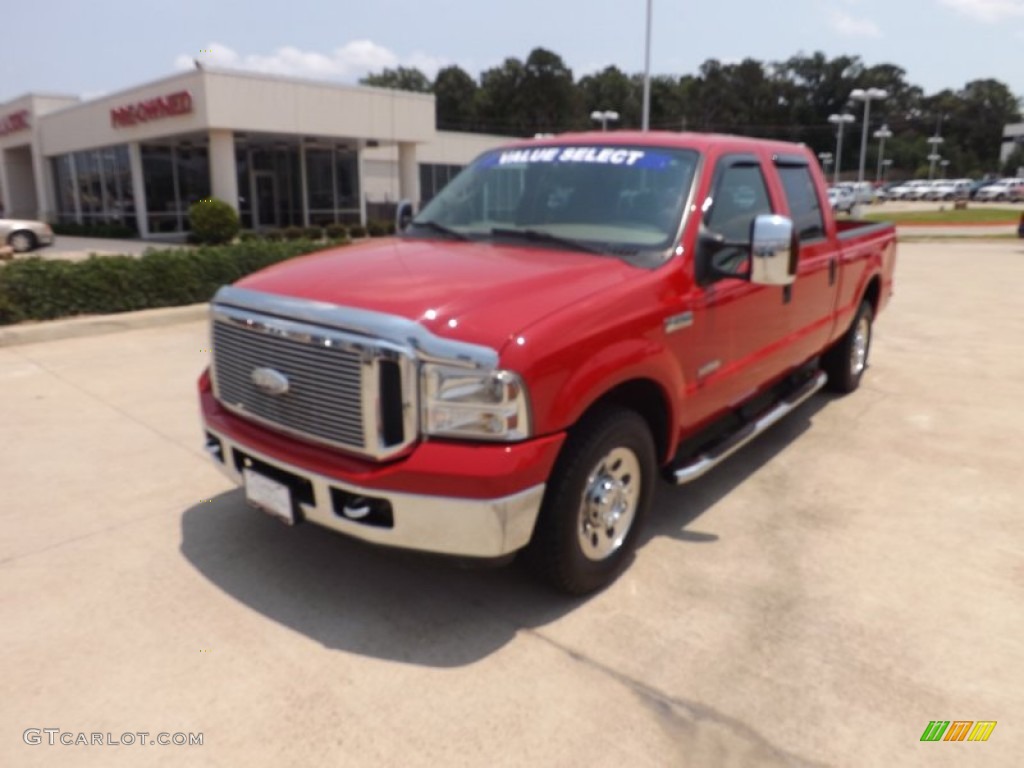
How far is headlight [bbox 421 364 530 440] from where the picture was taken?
2.79 metres

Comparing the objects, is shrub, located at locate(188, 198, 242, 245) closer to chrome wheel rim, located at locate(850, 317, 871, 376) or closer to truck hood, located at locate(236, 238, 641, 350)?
chrome wheel rim, located at locate(850, 317, 871, 376)

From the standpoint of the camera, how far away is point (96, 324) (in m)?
8.99

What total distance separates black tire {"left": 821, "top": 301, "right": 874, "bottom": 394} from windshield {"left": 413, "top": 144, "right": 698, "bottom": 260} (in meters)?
3.20

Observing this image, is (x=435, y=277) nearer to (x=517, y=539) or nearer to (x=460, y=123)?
(x=517, y=539)

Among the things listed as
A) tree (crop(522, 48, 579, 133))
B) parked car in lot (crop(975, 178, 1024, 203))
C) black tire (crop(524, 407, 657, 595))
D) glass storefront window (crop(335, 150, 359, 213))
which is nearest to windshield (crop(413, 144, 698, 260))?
black tire (crop(524, 407, 657, 595))

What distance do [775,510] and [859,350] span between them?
309 cm

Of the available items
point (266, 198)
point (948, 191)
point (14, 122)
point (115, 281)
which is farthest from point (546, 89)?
point (115, 281)

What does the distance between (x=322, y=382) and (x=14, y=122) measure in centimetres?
4368

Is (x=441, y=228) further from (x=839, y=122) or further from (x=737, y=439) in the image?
(x=839, y=122)

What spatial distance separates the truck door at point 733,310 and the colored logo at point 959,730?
5.62 feet

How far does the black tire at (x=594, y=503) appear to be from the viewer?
3.10 meters

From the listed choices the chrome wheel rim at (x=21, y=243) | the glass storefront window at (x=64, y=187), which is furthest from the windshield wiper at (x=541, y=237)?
the glass storefront window at (x=64, y=187)

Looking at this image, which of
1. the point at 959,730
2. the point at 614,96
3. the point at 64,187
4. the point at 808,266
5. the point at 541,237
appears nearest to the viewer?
the point at 959,730

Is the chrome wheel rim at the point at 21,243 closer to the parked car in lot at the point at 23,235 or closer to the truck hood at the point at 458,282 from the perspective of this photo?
the parked car in lot at the point at 23,235
